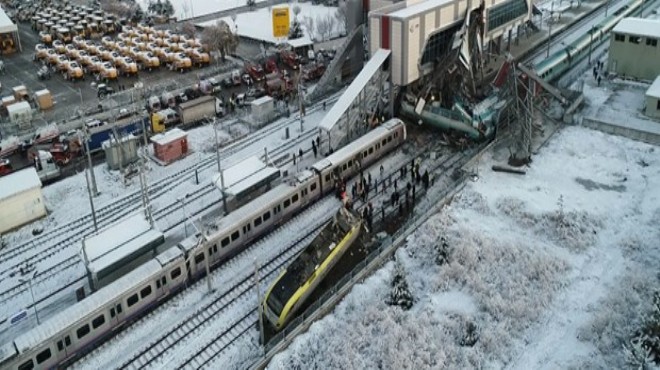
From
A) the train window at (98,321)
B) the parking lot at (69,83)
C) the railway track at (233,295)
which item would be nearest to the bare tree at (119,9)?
the parking lot at (69,83)

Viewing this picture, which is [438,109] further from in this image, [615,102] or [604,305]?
[604,305]

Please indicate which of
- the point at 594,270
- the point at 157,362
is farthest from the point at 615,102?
the point at 157,362

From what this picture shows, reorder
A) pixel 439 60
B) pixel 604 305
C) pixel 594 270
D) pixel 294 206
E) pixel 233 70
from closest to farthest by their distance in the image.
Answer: pixel 604 305 → pixel 594 270 → pixel 294 206 → pixel 439 60 → pixel 233 70

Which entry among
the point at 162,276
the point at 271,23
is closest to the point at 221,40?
the point at 271,23

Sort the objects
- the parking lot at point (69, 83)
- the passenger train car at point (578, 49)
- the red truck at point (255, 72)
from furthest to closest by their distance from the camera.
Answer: the red truck at point (255, 72), the parking lot at point (69, 83), the passenger train car at point (578, 49)

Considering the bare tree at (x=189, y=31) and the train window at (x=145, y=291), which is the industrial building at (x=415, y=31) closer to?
the train window at (x=145, y=291)

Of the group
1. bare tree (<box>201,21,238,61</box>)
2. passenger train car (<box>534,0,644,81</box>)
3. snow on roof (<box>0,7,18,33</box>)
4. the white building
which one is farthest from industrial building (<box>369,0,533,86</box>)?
snow on roof (<box>0,7,18,33</box>)

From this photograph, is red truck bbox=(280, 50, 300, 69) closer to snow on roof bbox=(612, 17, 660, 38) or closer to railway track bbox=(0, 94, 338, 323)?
railway track bbox=(0, 94, 338, 323)
